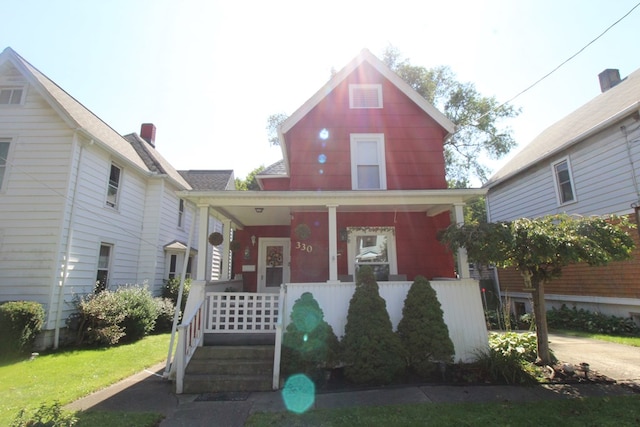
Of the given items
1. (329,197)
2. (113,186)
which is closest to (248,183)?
(113,186)

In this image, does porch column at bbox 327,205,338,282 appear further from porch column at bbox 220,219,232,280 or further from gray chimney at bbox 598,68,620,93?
gray chimney at bbox 598,68,620,93

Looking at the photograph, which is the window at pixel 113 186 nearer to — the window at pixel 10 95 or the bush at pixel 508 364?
the window at pixel 10 95

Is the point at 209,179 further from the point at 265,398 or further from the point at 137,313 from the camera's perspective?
the point at 265,398

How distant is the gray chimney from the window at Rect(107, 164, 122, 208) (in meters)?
19.6

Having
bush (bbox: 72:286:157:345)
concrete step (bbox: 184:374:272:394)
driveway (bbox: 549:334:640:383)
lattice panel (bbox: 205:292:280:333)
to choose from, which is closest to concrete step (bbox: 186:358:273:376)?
concrete step (bbox: 184:374:272:394)

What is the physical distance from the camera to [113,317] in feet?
Result: 29.0

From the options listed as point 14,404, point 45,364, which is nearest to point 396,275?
point 14,404

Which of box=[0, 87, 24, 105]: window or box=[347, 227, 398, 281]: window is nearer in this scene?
box=[347, 227, 398, 281]: window

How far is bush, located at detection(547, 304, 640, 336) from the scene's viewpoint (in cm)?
907

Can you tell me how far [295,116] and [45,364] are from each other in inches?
332

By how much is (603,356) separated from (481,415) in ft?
15.3

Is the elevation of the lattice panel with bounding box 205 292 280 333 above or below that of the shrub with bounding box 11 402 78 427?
above

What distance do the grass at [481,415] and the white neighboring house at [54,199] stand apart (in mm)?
7695

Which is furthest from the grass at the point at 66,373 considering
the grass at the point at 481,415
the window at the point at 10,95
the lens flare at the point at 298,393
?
the window at the point at 10,95
